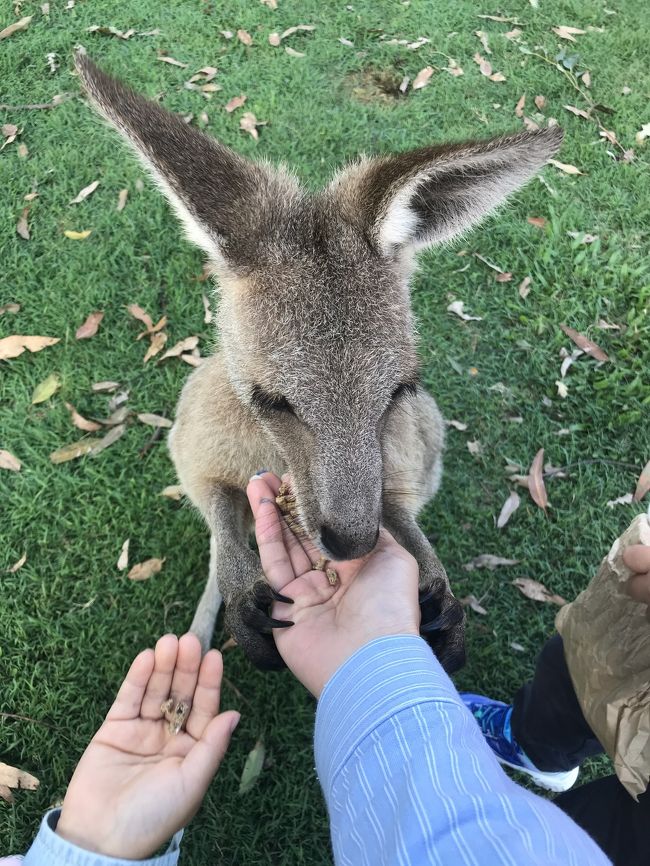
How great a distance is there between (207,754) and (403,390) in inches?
58.8

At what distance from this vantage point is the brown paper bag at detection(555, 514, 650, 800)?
5.94ft

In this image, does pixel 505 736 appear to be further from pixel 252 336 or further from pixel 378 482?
pixel 252 336

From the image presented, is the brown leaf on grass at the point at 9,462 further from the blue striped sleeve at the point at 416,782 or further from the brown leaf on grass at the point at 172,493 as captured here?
the blue striped sleeve at the point at 416,782

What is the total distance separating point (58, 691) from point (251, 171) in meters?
2.81

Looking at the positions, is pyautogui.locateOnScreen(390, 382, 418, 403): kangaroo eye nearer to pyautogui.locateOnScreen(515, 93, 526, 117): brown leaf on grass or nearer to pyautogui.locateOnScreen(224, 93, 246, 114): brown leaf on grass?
pyautogui.locateOnScreen(224, 93, 246, 114): brown leaf on grass

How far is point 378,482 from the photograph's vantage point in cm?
208

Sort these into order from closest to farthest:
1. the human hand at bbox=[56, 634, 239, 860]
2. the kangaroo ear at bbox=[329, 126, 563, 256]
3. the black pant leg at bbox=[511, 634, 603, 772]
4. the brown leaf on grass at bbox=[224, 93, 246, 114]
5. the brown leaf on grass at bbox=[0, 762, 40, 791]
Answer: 1. the human hand at bbox=[56, 634, 239, 860]
2. the kangaroo ear at bbox=[329, 126, 563, 256]
3. the black pant leg at bbox=[511, 634, 603, 772]
4. the brown leaf on grass at bbox=[0, 762, 40, 791]
5. the brown leaf on grass at bbox=[224, 93, 246, 114]

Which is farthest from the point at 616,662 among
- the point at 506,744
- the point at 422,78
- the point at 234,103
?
the point at 422,78

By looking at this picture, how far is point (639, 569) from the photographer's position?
6.66ft

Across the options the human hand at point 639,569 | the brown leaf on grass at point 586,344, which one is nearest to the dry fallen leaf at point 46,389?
the human hand at point 639,569

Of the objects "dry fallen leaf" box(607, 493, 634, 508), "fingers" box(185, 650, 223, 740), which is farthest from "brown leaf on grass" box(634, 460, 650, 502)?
"fingers" box(185, 650, 223, 740)

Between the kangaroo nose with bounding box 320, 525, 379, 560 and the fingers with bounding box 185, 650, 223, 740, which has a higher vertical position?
the kangaroo nose with bounding box 320, 525, 379, 560

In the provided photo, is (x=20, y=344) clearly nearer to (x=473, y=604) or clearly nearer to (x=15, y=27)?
(x=473, y=604)

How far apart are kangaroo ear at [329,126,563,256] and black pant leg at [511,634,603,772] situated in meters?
1.93
